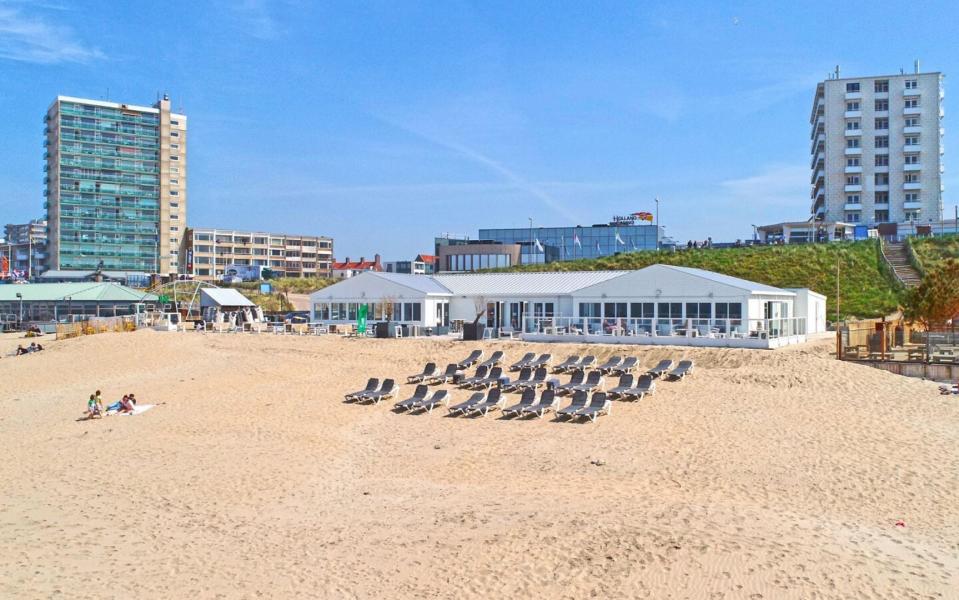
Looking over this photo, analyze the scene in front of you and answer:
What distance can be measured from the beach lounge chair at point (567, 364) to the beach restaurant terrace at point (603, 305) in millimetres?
3618

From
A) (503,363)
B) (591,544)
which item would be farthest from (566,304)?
(591,544)

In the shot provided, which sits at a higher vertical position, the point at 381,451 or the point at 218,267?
the point at 218,267

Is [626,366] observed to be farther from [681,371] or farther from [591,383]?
[591,383]

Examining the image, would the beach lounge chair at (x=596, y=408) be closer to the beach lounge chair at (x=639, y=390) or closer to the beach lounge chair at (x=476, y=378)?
the beach lounge chair at (x=639, y=390)

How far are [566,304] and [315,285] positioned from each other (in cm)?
4985

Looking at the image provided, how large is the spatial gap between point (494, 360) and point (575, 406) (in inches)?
267

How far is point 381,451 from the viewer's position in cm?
1579

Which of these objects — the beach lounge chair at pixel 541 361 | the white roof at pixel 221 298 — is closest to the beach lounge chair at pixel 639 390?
the beach lounge chair at pixel 541 361

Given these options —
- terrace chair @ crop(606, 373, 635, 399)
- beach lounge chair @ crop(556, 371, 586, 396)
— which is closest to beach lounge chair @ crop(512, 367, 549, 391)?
beach lounge chair @ crop(556, 371, 586, 396)

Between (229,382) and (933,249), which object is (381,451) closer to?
(229,382)

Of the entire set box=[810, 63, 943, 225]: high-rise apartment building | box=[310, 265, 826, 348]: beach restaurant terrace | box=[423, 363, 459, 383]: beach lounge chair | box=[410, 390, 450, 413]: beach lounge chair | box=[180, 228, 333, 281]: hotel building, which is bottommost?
box=[410, 390, 450, 413]: beach lounge chair

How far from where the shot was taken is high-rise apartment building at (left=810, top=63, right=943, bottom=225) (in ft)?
223

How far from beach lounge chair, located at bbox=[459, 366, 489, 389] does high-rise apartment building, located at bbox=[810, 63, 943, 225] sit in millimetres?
56774

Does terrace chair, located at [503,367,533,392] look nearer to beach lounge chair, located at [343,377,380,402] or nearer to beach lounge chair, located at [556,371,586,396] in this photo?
beach lounge chair, located at [556,371,586,396]
